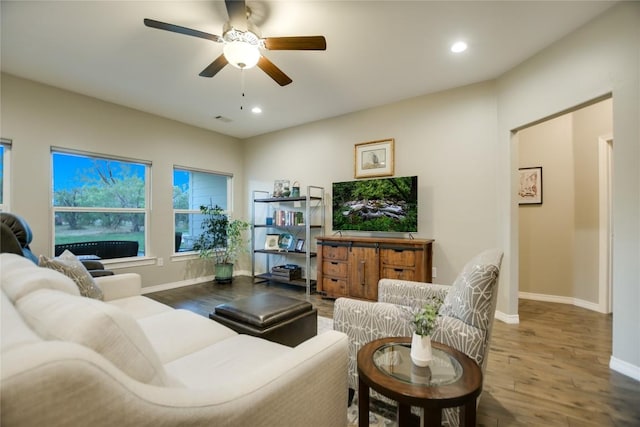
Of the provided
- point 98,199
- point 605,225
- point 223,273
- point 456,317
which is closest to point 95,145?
point 98,199

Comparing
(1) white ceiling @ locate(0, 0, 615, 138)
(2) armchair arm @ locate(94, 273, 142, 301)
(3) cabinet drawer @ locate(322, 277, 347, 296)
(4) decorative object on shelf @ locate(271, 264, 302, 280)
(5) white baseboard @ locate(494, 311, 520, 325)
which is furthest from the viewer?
(4) decorative object on shelf @ locate(271, 264, 302, 280)

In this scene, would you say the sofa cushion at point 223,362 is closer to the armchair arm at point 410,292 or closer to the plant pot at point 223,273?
the armchair arm at point 410,292

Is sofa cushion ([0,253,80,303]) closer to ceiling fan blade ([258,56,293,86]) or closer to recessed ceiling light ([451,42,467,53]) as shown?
ceiling fan blade ([258,56,293,86])

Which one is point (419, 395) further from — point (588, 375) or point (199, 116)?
point (199, 116)

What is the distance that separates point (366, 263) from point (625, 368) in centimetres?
231

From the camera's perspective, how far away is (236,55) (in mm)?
2057

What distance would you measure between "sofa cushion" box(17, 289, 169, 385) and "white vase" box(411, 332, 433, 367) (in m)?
0.98

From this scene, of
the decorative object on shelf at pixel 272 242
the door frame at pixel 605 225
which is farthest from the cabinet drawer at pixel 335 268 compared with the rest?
the door frame at pixel 605 225

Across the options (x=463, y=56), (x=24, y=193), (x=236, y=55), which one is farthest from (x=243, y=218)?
(x=463, y=56)

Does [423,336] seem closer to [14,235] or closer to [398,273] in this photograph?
[398,273]

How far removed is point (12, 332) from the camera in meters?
0.59

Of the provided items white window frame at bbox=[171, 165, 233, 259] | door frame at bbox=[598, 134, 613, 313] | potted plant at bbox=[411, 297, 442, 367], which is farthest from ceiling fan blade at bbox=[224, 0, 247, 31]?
door frame at bbox=[598, 134, 613, 313]

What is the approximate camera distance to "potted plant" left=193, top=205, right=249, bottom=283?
188 inches

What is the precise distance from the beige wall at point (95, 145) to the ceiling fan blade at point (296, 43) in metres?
3.00
